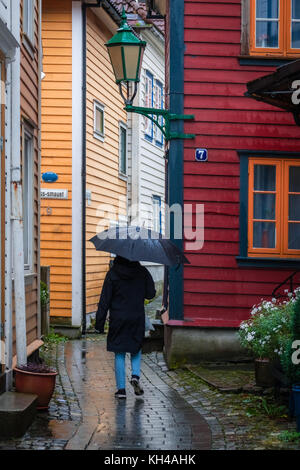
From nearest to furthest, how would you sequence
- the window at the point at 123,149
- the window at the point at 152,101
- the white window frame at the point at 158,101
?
the window at the point at 123,149, the window at the point at 152,101, the white window frame at the point at 158,101

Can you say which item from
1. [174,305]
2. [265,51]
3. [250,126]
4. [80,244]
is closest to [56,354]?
[174,305]

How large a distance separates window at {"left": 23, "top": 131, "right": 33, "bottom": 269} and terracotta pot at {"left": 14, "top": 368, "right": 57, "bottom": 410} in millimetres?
2703

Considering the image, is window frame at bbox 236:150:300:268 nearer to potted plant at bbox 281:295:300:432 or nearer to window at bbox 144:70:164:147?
potted plant at bbox 281:295:300:432

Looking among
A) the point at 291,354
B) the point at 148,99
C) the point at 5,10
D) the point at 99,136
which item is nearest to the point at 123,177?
the point at 99,136

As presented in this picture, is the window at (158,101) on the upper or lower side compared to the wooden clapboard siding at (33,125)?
upper

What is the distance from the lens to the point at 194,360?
10.8 metres

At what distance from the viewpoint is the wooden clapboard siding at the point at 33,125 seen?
9.91m

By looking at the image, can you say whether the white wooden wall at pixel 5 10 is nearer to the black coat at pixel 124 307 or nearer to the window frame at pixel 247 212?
the black coat at pixel 124 307

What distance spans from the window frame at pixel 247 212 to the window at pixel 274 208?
0.5 inches

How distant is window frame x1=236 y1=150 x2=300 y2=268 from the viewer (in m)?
10.9

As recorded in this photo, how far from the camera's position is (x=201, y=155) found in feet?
36.1

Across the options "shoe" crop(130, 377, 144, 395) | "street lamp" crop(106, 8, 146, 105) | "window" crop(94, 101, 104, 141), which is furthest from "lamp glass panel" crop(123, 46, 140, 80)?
"window" crop(94, 101, 104, 141)

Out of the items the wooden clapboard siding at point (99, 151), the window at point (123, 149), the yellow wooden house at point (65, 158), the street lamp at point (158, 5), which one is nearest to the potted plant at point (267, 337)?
the street lamp at point (158, 5)
